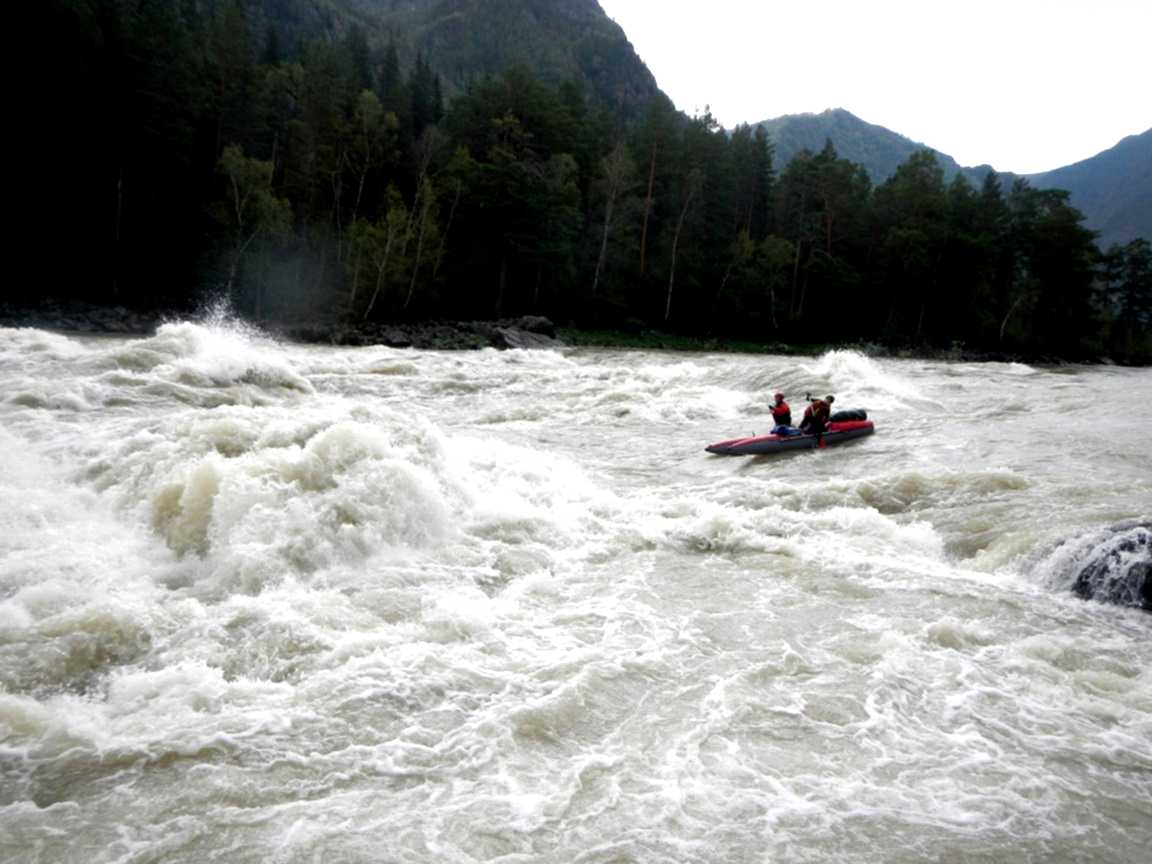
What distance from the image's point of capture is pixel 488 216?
4241 centimetres

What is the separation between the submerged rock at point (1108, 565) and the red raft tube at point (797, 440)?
233 inches

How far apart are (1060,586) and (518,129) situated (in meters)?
41.2

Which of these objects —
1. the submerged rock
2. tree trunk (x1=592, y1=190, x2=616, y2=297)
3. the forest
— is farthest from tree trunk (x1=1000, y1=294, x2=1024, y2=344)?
the submerged rock

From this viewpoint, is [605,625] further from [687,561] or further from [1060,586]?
[1060,586]

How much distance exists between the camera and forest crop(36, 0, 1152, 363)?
33094 mm

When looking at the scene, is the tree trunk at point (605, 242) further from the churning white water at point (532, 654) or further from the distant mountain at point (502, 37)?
the distant mountain at point (502, 37)

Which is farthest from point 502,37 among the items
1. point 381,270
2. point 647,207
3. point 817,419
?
point 817,419

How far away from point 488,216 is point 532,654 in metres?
39.3

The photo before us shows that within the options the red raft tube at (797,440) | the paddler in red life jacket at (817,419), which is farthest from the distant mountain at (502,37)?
the paddler in red life jacket at (817,419)

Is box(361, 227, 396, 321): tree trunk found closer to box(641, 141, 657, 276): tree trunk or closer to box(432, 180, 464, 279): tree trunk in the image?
box(432, 180, 464, 279): tree trunk

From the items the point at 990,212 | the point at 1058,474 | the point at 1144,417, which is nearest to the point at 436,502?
the point at 1058,474

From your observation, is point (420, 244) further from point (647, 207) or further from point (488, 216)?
point (647, 207)

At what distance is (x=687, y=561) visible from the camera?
8227mm

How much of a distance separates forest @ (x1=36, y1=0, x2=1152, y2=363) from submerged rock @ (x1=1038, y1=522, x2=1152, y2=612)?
3176 centimetres
